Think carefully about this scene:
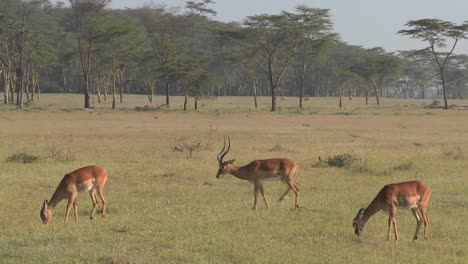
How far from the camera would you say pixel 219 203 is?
40.7 feet

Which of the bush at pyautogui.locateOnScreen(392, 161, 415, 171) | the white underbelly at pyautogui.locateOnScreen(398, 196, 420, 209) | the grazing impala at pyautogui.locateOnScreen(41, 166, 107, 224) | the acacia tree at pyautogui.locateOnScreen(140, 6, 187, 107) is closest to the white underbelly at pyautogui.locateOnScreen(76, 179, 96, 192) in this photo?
the grazing impala at pyautogui.locateOnScreen(41, 166, 107, 224)

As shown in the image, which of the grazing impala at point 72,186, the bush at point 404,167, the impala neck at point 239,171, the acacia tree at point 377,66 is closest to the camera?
the grazing impala at point 72,186

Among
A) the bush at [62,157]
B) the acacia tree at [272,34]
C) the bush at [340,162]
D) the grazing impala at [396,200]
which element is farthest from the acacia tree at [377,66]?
the grazing impala at [396,200]

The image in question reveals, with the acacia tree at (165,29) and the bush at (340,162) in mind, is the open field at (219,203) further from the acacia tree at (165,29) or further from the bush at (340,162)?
the acacia tree at (165,29)

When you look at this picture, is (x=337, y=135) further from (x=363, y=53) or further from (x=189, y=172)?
(x=363, y=53)

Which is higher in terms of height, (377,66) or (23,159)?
(377,66)

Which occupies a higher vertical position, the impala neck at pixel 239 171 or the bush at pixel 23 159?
the impala neck at pixel 239 171

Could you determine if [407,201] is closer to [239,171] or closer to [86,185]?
[239,171]

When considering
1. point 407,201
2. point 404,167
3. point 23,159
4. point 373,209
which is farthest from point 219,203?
point 23,159

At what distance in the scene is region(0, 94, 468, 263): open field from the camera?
833cm

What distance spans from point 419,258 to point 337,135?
22.4 metres

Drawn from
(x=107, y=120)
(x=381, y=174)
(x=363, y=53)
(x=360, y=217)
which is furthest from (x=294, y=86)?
(x=360, y=217)

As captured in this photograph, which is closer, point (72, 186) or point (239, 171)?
point (72, 186)

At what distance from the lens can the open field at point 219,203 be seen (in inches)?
328
